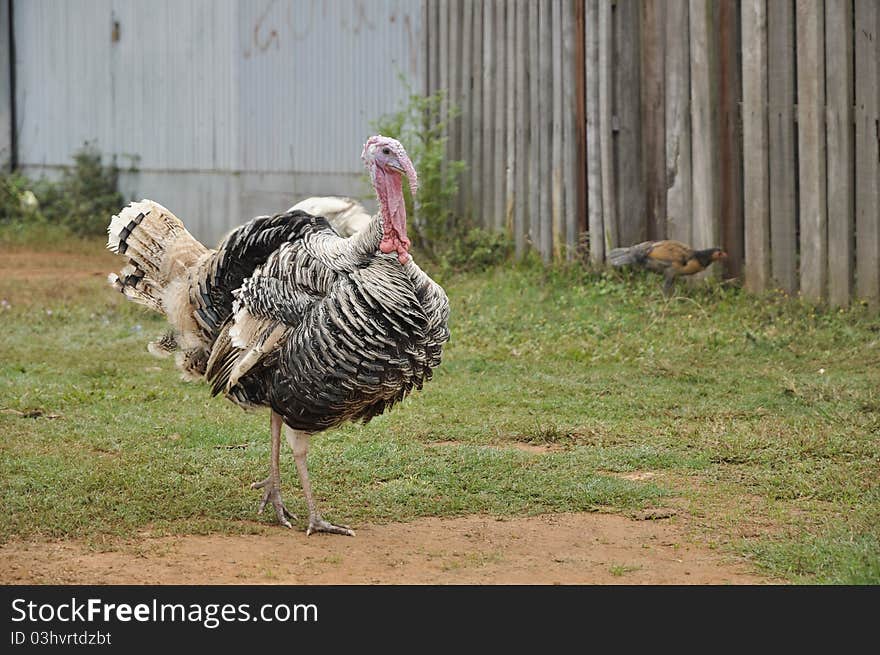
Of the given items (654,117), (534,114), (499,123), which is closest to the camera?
(654,117)

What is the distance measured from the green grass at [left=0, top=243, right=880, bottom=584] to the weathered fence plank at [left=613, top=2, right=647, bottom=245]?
59 cm

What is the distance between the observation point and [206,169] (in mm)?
15578

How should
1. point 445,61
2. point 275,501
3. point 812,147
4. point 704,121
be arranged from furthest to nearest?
point 445,61, point 704,121, point 812,147, point 275,501

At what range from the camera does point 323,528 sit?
19.5ft

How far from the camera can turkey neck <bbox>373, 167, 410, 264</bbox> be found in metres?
5.62

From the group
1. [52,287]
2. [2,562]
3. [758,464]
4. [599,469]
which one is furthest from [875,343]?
[52,287]

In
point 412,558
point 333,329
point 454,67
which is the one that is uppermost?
point 454,67

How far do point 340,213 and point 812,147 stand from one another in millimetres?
4806

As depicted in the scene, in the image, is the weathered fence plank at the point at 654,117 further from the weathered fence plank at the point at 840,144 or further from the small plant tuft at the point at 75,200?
the small plant tuft at the point at 75,200

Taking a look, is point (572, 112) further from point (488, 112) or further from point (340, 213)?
point (340, 213)

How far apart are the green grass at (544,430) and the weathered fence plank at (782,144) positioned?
1.20ft

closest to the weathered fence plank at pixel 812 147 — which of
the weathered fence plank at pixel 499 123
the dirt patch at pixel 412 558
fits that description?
the weathered fence plank at pixel 499 123

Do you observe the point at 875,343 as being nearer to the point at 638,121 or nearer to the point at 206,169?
the point at 638,121

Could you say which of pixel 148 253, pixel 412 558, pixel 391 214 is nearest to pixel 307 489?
pixel 412 558
